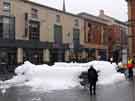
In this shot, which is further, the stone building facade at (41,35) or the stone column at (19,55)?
the stone column at (19,55)

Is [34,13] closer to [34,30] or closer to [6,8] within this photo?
[34,30]

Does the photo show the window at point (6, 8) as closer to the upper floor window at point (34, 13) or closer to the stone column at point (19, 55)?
the stone column at point (19, 55)

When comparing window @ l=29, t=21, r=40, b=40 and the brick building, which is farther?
the brick building

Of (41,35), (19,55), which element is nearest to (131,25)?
(41,35)

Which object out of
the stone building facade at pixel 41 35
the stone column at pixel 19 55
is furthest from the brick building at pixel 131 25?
the stone column at pixel 19 55

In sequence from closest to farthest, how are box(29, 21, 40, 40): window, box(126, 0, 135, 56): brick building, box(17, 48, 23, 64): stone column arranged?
box(17, 48, 23, 64): stone column
box(29, 21, 40, 40): window
box(126, 0, 135, 56): brick building

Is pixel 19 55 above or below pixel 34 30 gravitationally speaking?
below

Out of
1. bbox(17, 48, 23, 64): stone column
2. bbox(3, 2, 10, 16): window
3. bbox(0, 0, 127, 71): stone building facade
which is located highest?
bbox(3, 2, 10, 16): window

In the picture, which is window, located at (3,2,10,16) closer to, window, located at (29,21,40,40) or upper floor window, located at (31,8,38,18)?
window, located at (29,21,40,40)

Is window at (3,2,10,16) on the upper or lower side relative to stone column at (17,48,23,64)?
upper

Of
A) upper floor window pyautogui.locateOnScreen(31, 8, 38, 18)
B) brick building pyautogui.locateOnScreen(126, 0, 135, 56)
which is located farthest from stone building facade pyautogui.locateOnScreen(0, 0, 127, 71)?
brick building pyautogui.locateOnScreen(126, 0, 135, 56)

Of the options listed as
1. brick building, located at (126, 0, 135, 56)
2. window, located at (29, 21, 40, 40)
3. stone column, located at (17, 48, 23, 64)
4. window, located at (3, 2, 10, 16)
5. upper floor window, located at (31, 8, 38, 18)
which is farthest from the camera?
brick building, located at (126, 0, 135, 56)

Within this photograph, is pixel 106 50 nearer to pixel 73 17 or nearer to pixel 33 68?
pixel 73 17

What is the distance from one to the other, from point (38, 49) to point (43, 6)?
20.1 feet
